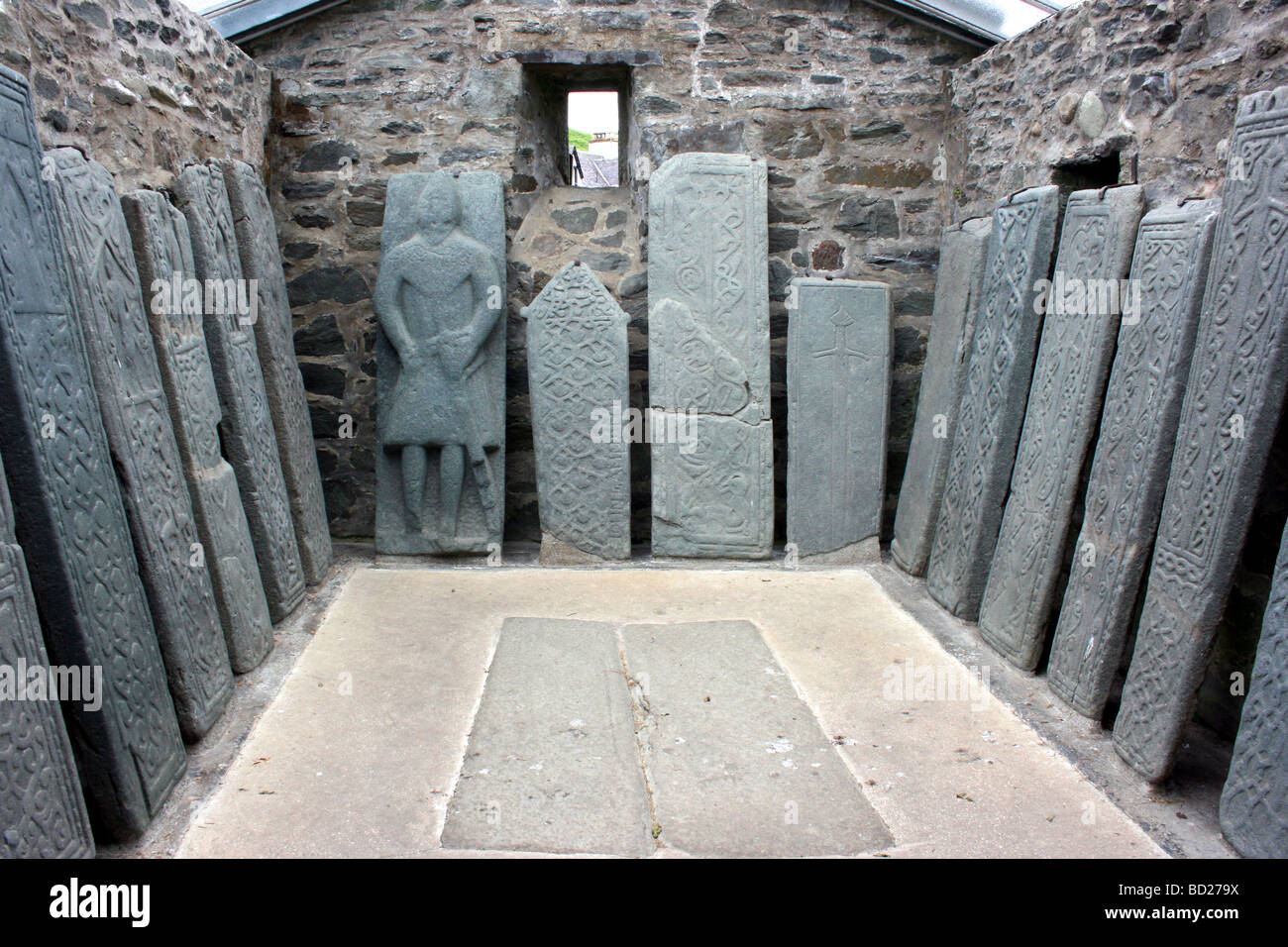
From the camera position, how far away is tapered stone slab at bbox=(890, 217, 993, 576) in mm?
3908

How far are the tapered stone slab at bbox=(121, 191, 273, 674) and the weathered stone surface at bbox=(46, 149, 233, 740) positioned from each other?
3.6 inches

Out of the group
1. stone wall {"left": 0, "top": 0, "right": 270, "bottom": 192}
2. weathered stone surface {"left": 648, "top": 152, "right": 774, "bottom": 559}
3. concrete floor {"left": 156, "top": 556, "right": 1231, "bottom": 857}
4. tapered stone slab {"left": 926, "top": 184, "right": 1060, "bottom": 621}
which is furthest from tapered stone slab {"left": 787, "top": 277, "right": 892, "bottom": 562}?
stone wall {"left": 0, "top": 0, "right": 270, "bottom": 192}

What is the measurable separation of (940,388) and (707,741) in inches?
79.5

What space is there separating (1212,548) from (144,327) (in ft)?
9.13

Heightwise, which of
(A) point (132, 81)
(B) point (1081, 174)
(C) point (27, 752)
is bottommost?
(C) point (27, 752)

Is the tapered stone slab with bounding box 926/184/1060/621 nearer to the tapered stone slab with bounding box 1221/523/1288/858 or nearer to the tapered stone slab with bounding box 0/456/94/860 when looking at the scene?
the tapered stone slab with bounding box 1221/523/1288/858

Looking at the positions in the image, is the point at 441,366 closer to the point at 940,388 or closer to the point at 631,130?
the point at 631,130

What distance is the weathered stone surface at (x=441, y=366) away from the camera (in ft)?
14.1

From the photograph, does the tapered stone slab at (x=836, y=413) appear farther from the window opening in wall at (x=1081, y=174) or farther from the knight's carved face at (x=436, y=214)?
the knight's carved face at (x=436, y=214)

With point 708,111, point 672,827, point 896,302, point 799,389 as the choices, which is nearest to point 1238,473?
point 672,827

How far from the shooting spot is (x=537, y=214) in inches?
188

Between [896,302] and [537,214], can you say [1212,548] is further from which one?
[537,214]

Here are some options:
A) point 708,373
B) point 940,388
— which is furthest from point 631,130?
point 940,388

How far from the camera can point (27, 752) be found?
1821 mm
